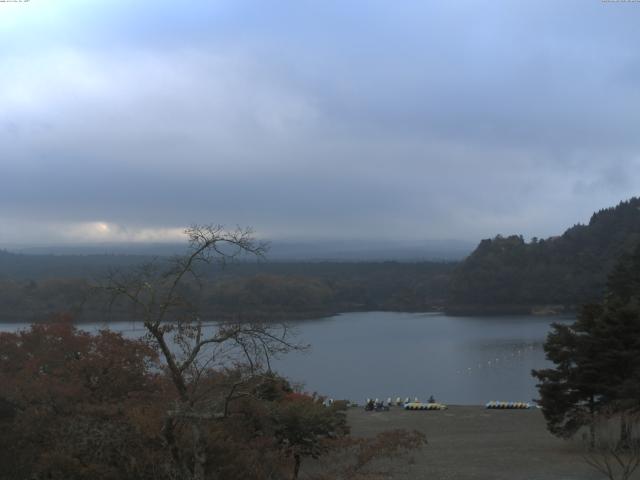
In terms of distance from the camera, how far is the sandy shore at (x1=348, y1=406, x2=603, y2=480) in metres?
13.3

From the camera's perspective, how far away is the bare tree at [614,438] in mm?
12266

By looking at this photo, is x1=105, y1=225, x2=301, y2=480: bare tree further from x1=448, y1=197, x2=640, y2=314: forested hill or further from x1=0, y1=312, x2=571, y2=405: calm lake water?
x1=448, y1=197, x2=640, y2=314: forested hill

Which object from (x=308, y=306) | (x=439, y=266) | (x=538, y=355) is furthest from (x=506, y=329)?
(x=439, y=266)

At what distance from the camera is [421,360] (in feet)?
151

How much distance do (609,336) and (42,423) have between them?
11521 mm

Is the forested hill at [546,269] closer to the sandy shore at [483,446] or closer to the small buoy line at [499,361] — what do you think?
→ the small buoy line at [499,361]

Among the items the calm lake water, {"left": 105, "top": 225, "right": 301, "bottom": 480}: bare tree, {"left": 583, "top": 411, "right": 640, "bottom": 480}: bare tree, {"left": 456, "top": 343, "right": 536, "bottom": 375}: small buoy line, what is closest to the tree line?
{"left": 105, "top": 225, "right": 301, "bottom": 480}: bare tree

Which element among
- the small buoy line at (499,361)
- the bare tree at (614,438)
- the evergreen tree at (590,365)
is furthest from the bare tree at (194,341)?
the small buoy line at (499,361)

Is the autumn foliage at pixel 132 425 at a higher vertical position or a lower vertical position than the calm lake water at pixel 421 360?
higher

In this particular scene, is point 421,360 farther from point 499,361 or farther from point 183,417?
point 183,417

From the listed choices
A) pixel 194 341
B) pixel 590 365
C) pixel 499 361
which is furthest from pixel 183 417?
pixel 499 361

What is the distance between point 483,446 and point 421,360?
2935 cm

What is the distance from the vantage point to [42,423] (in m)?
9.23

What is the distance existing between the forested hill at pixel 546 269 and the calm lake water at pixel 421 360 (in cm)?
1752
